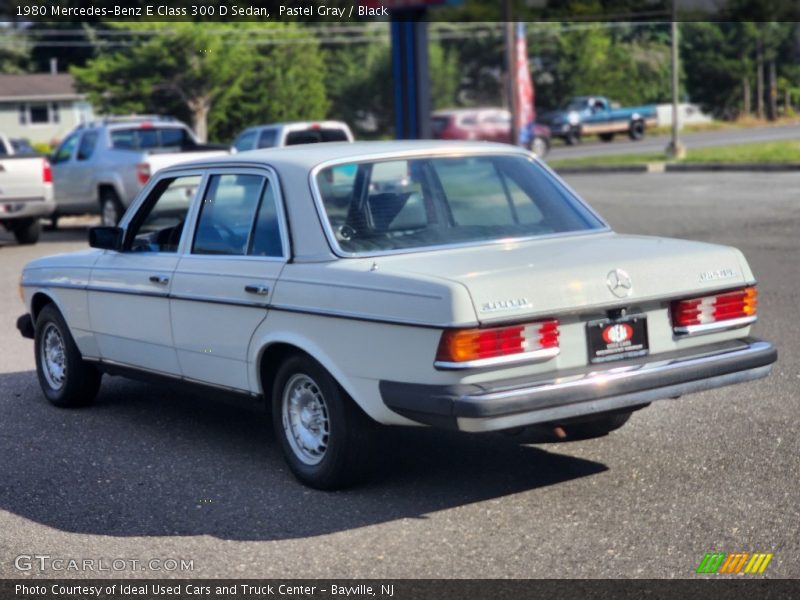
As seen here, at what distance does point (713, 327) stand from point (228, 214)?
254 centimetres

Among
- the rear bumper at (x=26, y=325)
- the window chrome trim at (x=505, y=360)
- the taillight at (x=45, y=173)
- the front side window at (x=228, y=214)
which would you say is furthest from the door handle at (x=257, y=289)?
the taillight at (x=45, y=173)

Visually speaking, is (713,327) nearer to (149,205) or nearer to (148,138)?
(149,205)

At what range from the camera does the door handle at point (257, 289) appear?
6.05 metres

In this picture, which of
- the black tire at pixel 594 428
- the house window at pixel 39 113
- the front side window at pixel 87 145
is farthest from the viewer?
the house window at pixel 39 113

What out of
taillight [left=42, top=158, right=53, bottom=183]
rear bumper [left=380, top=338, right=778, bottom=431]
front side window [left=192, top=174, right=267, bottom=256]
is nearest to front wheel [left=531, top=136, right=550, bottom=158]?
taillight [left=42, top=158, right=53, bottom=183]

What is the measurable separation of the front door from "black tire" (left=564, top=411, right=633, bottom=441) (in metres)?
2.13

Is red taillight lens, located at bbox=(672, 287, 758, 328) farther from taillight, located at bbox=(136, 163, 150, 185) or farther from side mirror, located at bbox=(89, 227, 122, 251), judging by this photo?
taillight, located at bbox=(136, 163, 150, 185)

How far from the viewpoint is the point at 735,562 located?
4.76 meters

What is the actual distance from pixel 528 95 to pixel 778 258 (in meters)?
21.3

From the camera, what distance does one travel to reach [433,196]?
6.39 meters

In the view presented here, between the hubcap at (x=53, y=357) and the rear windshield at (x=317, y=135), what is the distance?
1268 centimetres

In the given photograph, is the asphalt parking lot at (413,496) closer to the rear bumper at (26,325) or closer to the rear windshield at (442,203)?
the rear bumper at (26,325)

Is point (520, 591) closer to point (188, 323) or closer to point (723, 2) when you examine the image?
point (188, 323)

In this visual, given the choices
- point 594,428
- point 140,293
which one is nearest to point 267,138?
point 140,293
